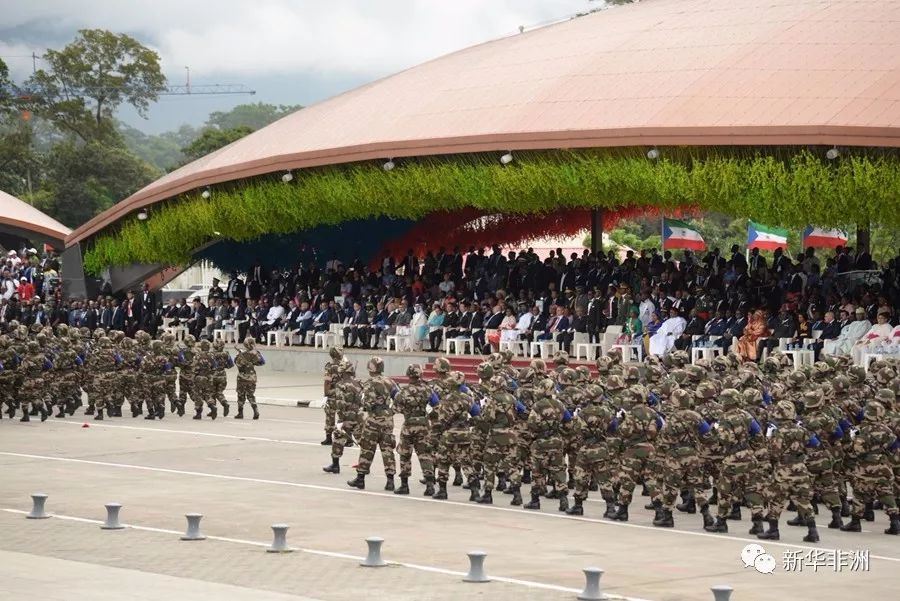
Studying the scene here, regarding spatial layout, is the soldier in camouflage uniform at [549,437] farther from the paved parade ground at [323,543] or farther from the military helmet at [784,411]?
the military helmet at [784,411]

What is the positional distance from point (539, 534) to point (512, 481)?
2263 mm

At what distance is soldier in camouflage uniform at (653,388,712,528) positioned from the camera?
1697 centimetres

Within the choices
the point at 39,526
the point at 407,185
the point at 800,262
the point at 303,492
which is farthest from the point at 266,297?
the point at 39,526

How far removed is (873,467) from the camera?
55.6 ft

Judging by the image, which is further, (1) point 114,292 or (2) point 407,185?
(1) point 114,292

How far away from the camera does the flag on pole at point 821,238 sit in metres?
41.8

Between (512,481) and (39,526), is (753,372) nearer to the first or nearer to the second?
(512,481)

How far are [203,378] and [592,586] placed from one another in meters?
16.6

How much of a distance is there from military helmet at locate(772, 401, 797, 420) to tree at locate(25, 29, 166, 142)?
86.3m

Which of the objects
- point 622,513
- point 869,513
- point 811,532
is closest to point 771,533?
point 811,532

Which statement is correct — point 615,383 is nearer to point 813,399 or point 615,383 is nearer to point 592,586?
point 813,399

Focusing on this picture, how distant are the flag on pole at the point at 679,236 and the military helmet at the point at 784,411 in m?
26.3

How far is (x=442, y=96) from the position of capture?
40.1 m

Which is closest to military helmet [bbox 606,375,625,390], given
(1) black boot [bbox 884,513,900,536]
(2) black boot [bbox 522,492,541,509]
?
(2) black boot [bbox 522,492,541,509]
